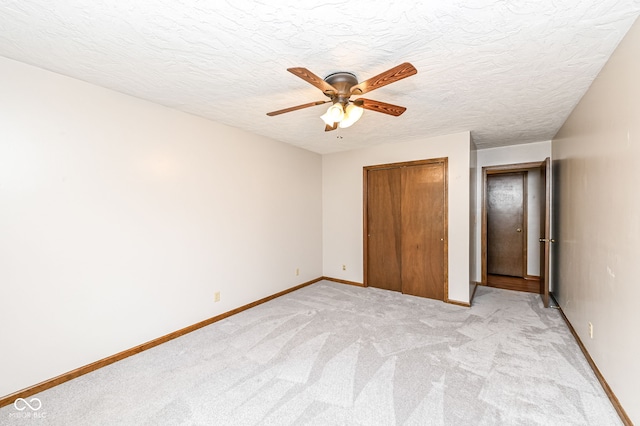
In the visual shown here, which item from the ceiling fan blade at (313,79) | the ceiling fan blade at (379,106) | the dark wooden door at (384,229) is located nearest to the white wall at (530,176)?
the dark wooden door at (384,229)

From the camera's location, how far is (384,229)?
446cm

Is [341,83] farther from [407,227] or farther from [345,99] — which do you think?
[407,227]

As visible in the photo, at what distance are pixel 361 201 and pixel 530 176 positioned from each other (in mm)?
3139

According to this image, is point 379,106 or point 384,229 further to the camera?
point 384,229

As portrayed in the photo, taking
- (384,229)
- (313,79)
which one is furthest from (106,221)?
(384,229)

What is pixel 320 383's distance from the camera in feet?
6.83

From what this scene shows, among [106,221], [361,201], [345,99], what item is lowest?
[106,221]

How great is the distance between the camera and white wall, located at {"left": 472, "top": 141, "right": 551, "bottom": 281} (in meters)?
4.34

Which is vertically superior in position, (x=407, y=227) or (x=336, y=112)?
(x=336, y=112)

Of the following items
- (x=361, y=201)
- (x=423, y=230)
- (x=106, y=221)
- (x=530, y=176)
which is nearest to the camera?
(x=106, y=221)

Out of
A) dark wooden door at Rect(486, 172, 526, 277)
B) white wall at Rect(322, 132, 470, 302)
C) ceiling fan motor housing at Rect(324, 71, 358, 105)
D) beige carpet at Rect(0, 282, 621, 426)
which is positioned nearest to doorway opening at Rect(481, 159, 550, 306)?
dark wooden door at Rect(486, 172, 526, 277)

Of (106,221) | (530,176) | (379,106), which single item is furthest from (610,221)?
(106,221)

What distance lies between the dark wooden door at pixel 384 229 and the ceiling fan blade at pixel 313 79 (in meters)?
2.57

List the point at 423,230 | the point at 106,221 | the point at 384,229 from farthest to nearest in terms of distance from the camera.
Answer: the point at 384,229
the point at 423,230
the point at 106,221
